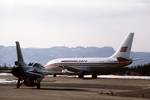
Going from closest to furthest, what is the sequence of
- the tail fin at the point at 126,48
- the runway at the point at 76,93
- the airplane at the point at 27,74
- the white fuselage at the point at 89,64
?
the runway at the point at 76,93 < the airplane at the point at 27,74 < the white fuselage at the point at 89,64 < the tail fin at the point at 126,48

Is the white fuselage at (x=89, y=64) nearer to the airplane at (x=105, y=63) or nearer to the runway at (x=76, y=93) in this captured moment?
the airplane at (x=105, y=63)

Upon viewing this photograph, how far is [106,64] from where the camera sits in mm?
83375

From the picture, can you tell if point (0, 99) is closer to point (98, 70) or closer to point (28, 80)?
point (28, 80)

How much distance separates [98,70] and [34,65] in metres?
37.6

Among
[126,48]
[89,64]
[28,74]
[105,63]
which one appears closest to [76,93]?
[28,74]

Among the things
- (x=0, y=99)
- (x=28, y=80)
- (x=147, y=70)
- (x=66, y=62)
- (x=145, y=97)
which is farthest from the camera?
(x=147, y=70)

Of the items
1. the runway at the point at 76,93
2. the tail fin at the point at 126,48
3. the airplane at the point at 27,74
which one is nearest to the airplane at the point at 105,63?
the tail fin at the point at 126,48

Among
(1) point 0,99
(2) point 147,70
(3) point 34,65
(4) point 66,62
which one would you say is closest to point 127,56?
(4) point 66,62

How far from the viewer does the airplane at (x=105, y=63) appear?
3260 inches

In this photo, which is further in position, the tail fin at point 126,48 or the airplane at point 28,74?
the tail fin at point 126,48

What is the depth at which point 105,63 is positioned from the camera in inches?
3290

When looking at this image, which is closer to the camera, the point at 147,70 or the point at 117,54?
the point at 117,54

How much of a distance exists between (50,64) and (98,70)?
13511 millimetres

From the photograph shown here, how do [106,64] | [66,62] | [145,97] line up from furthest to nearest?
[66,62] → [106,64] → [145,97]
